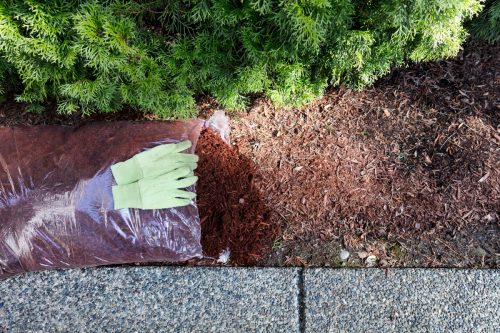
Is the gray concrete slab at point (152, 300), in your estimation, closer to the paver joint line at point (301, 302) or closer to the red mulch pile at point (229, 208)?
the paver joint line at point (301, 302)

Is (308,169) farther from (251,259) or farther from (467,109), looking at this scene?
(467,109)

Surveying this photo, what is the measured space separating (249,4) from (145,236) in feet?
4.40

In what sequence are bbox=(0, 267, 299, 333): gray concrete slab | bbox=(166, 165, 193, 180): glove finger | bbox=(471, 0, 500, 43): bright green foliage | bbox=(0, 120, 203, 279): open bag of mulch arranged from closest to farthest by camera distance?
bbox=(0, 120, 203, 279): open bag of mulch, bbox=(166, 165, 193, 180): glove finger, bbox=(0, 267, 299, 333): gray concrete slab, bbox=(471, 0, 500, 43): bright green foliage

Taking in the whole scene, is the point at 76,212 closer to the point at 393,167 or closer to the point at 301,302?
the point at 301,302

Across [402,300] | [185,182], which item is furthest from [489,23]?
[185,182]

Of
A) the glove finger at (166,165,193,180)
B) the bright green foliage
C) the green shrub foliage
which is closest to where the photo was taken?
the green shrub foliage

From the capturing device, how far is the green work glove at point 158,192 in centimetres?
238

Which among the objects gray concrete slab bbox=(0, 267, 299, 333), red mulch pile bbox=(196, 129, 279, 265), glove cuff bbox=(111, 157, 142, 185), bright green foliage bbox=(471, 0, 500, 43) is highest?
bright green foliage bbox=(471, 0, 500, 43)

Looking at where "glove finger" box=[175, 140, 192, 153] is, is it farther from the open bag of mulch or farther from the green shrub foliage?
the green shrub foliage

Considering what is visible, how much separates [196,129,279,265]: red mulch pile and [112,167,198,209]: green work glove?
8.3 inches

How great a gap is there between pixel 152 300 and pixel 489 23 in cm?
273

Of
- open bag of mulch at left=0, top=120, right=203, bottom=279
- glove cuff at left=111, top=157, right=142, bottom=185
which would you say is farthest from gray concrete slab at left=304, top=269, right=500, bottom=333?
glove cuff at left=111, top=157, right=142, bottom=185

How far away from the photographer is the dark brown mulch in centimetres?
279

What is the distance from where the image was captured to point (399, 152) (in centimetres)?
Result: 294
